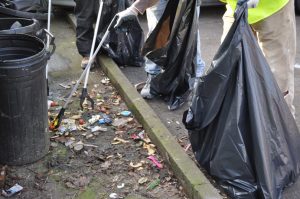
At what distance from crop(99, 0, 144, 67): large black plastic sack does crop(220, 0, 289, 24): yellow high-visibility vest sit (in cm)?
207

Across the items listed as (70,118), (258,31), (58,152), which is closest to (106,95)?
(70,118)

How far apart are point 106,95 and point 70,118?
0.63 meters

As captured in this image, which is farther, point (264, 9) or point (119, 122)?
point (119, 122)

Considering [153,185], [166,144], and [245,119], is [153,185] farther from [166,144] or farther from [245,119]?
[245,119]

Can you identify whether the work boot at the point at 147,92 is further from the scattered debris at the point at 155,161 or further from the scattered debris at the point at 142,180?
the scattered debris at the point at 142,180

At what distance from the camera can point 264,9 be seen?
10.6 ft

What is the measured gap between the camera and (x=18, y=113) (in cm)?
333

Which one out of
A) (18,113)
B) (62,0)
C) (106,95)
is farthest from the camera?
(62,0)

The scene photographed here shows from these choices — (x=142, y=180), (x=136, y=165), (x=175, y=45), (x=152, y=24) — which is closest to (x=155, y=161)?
(x=136, y=165)

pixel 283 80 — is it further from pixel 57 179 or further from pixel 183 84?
pixel 57 179

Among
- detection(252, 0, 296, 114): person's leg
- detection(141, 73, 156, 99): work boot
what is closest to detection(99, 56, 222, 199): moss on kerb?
detection(141, 73, 156, 99): work boot

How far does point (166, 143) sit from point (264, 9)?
1.22 m

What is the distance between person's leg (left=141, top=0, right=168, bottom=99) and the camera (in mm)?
4402

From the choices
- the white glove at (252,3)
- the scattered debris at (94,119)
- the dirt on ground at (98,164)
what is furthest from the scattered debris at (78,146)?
the white glove at (252,3)
